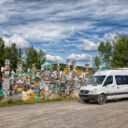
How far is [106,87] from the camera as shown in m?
13.3

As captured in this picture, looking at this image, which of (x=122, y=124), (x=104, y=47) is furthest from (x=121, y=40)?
(x=122, y=124)

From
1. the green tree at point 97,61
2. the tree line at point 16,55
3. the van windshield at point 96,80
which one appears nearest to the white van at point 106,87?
the van windshield at point 96,80

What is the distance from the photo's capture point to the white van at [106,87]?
12820 mm

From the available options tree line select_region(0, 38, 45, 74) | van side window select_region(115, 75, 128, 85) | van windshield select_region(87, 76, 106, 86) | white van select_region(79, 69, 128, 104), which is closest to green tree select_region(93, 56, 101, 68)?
tree line select_region(0, 38, 45, 74)

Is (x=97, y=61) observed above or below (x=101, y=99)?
above

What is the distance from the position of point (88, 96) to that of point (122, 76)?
3.73 meters

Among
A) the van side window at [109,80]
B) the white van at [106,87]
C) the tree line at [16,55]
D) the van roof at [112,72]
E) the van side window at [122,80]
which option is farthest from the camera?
the tree line at [16,55]

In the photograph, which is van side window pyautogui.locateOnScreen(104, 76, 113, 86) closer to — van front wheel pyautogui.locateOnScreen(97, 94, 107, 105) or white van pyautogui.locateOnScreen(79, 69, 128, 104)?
white van pyautogui.locateOnScreen(79, 69, 128, 104)

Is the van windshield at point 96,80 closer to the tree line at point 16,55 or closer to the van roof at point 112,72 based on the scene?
the van roof at point 112,72

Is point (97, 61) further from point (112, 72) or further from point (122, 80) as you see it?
point (112, 72)

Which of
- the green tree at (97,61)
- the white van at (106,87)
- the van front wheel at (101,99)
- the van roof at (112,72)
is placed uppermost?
the green tree at (97,61)

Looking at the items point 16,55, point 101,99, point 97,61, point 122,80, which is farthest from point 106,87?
point 97,61

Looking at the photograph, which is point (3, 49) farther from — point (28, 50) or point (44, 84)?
point (44, 84)

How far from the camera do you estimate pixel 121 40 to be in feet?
111
